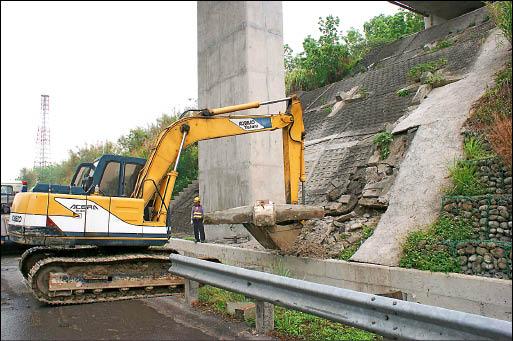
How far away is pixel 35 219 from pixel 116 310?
72.4 inches

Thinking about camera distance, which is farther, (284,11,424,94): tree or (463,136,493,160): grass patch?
(284,11,424,94): tree

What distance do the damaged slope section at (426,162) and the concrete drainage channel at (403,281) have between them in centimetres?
30

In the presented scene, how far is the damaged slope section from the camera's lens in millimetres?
7582

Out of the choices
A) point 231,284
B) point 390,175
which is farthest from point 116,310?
point 390,175

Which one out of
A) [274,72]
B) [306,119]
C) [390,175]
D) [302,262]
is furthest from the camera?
[306,119]

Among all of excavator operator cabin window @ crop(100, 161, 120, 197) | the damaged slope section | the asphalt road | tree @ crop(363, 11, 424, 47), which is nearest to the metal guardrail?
the asphalt road

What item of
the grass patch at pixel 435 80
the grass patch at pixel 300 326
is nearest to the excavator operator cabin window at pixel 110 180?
the grass patch at pixel 300 326

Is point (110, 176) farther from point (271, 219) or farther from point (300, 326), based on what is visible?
point (300, 326)

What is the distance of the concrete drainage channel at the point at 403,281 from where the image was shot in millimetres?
5621

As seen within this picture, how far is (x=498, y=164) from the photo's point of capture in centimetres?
696

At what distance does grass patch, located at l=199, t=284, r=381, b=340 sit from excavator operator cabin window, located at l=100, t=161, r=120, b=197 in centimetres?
233

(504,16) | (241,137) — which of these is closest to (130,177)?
(241,137)

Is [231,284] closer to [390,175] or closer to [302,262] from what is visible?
[302,262]

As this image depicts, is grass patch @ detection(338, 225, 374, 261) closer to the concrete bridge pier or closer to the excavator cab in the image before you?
the concrete bridge pier
